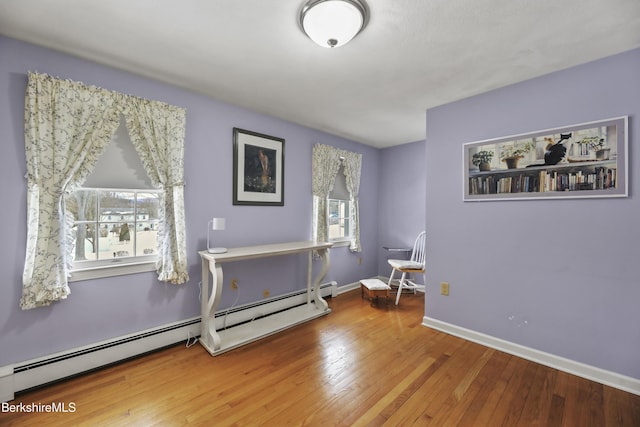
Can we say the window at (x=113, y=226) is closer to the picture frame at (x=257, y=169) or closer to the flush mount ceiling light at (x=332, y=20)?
the picture frame at (x=257, y=169)

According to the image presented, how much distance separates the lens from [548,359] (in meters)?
2.23

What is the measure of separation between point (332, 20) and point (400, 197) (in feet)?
11.2

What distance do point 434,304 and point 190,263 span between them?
260cm

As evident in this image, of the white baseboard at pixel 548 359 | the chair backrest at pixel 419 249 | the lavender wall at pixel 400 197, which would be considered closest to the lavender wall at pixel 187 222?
the lavender wall at pixel 400 197

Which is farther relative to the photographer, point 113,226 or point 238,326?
point 238,326

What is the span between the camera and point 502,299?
2.48m

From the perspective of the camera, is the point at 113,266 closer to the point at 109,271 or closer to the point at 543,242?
the point at 109,271

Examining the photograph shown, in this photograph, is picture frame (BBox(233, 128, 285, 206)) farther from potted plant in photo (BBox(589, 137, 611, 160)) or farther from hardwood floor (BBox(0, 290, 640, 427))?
potted plant in photo (BBox(589, 137, 611, 160))

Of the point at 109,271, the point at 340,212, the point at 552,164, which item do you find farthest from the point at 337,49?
the point at 340,212

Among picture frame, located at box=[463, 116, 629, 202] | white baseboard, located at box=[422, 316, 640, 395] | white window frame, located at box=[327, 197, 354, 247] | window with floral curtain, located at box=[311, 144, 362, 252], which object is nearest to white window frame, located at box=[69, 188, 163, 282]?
window with floral curtain, located at box=[311, 144, 362, 252]

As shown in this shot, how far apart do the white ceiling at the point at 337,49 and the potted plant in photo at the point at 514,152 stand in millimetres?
582

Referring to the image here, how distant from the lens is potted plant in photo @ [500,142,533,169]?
2.35 meters

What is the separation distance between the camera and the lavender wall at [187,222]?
1814 mm

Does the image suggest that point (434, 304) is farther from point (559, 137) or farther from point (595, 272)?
point (559, 137)
